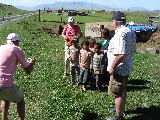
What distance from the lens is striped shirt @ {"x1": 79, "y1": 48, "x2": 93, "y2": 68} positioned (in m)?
12.7

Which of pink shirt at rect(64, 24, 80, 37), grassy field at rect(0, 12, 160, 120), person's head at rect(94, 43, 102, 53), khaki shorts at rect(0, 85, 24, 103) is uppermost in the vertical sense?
pink shirt at rect(64, 24, 80, 37)

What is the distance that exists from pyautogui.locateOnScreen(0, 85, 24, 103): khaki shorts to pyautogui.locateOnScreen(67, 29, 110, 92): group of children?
4.86m

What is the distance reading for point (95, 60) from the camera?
12.7 m

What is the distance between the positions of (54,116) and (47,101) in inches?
65.2

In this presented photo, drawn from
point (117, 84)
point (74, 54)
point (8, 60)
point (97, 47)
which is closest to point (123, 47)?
point (117, 84)

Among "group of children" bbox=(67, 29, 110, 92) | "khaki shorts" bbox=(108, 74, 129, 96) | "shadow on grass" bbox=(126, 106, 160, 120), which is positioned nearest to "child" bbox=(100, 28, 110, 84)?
"group of children" bbox=(67, 29, 110, 92)

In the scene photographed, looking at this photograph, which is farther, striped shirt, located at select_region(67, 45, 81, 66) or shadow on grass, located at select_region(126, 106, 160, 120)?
striped shirt, located at select_region(67, 45, 81, 66)

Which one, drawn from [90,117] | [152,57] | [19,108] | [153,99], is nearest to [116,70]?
[90,117]

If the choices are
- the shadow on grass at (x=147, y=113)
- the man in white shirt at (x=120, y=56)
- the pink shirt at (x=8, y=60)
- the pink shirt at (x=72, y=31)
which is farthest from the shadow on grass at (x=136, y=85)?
the pink shirt at (x=8, y=60)

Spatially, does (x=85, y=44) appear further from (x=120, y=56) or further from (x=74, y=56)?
(x=120, y=56)

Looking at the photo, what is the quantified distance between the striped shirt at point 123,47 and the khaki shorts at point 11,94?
262 cm

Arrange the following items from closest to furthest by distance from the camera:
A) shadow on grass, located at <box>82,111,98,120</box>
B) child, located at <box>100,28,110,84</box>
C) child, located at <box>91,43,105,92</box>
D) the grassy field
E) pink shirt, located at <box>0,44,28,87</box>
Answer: pink shirt, located at <box>0,44,28,87</box> → shadow on grass, located at <box>82,111,98,120</box> → the grassy field → child, located at <box>100,28,110,84</box> → child, located at <box>91,43,105,92</box>

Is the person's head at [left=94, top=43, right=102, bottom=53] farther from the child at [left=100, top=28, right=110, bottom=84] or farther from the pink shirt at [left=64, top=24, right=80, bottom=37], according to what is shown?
the pink shirt at [left=64, top=24, right=80, bottom=37]

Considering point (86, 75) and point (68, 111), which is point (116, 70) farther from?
point (86, 75)
